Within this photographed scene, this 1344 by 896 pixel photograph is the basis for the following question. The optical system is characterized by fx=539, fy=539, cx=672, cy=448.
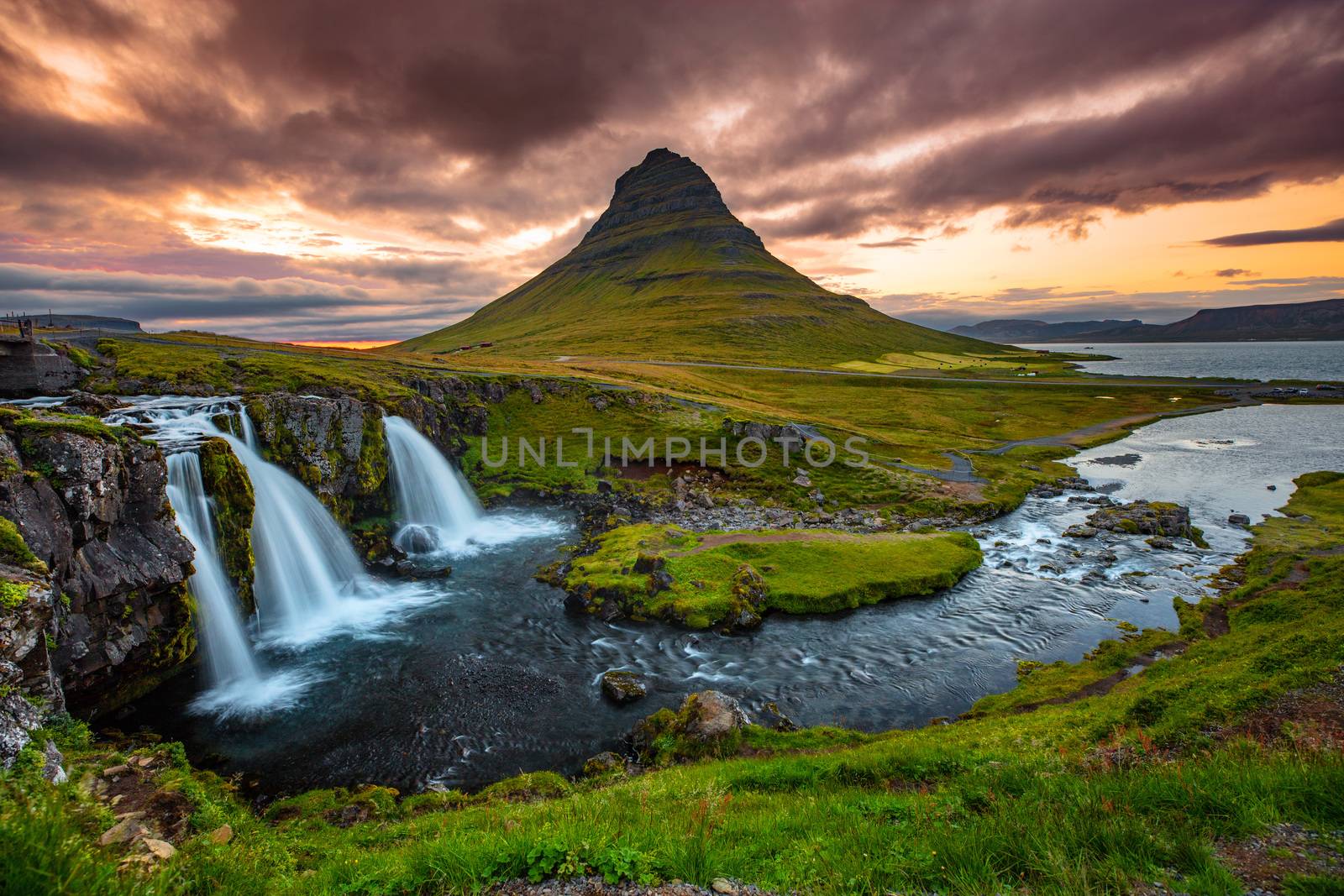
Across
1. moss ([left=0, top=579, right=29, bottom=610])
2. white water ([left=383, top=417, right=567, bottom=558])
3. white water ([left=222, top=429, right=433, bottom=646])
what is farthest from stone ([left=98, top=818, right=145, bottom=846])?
white water ([left=383, top=417, right=567, bottom=558])

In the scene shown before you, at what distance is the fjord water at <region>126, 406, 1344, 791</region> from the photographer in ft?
64.2

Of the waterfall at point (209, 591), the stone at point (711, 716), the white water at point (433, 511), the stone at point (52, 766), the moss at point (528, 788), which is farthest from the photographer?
the white water at point (433, 511)

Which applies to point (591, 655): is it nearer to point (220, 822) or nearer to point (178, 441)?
point (220, 822)

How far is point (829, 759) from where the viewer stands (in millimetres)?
15047

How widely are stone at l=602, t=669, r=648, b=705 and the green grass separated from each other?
5930mm

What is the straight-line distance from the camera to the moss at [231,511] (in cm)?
2742

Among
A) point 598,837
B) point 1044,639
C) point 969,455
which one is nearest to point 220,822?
point 598,837

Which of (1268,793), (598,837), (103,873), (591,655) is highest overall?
(103,873)

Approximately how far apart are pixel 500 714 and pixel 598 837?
52.4ft

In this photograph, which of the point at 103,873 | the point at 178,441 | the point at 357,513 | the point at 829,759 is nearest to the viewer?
the point at 103,873

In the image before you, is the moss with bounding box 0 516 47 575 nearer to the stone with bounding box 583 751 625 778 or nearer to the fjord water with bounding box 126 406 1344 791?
the fjord water with bounding box 126 406 1344 791

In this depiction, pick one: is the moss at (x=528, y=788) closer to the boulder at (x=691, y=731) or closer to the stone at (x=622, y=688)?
the boulder at (x=691, y=731)

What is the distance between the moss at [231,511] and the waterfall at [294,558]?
3.85ft

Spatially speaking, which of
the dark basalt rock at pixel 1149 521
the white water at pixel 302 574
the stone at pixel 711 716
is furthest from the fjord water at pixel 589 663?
the stone at pixel 711 716
